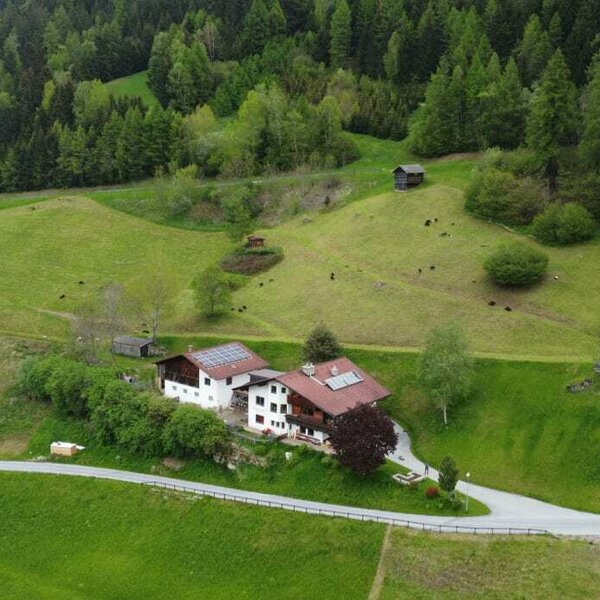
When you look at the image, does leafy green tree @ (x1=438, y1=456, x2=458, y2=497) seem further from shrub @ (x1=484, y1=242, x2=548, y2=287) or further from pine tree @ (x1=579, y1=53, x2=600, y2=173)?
pine tree @ (x1=579, y1=53, x2=600, y2=173)

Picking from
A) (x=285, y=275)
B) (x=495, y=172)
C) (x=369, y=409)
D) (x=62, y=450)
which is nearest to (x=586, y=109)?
(x=495, y=172)

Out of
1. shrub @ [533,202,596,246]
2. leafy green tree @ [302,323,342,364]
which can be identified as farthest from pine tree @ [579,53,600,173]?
leafy green tree @ [302,323,342,364]

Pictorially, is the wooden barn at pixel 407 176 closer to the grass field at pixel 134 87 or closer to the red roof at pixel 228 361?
the red roof at pixel 228 361

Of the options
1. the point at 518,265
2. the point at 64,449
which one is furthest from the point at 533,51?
the point at 64,449

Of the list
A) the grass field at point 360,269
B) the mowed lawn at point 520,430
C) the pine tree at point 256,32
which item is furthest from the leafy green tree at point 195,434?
the pine tree at point 256,32

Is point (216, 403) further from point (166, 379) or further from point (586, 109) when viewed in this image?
point (586, 109)

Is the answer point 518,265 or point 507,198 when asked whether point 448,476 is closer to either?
point 518,265

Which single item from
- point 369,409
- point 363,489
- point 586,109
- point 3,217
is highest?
point 586,109
